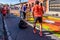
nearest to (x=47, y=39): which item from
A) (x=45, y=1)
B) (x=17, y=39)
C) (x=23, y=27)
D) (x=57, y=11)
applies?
(x=17, y=39)

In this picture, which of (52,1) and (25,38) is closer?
(25,38)

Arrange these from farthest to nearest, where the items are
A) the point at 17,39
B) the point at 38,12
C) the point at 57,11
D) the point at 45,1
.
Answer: the point at 45,1, the point at 57,11, the point at 38,12, the point at 17,39

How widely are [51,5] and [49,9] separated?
3.75ft

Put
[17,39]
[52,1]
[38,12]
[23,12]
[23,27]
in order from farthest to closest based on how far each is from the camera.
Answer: [52,1] → [23,12] → [23,27] → [38,12] → [17,39]

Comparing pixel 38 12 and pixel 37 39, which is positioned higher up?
pixel 38 12

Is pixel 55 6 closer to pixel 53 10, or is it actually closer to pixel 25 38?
pixel 53 10

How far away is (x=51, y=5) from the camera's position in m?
48.1

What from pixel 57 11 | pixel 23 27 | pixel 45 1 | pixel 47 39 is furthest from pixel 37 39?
pixel 45 1

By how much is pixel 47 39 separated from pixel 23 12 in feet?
48.9

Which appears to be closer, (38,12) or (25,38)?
(25,38)

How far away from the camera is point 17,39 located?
37.7 ft

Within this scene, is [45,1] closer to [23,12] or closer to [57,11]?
[57,11]

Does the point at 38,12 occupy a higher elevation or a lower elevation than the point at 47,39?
higher

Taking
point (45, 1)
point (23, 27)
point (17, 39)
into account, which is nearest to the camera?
point (17, 39)
